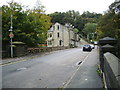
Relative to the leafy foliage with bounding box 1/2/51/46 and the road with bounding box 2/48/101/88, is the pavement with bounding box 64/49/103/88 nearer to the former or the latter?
the road with bounding box 2/48/101/88

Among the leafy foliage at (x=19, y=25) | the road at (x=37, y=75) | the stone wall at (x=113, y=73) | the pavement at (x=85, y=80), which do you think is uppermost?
the leafy foliage at (x=19, y=25)

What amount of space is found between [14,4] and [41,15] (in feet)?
44.6

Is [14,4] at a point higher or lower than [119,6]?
higher

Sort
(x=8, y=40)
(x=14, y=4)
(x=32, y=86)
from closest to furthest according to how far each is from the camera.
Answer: (x=32, y=86) < (x=8, y=40) < (x=14, y=4)

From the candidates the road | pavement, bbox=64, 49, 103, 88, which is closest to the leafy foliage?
the road

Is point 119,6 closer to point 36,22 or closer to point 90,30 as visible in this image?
point 36,22

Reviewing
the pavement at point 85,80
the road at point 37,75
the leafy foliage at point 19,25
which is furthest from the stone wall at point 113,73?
the leafy foliage at point 19,25

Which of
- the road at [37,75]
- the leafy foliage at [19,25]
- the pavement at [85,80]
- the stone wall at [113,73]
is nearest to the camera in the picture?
the stone wall at [113,73]

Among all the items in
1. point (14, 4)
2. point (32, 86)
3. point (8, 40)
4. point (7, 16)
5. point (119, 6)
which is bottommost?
point (32, 86)

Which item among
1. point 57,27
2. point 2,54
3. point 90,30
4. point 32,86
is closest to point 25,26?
point 2,54

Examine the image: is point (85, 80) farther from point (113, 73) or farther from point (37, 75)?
point (113, 73)

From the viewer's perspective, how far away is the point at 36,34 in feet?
70.8

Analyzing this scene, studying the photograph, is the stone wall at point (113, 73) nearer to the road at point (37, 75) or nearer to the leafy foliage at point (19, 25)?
the road at point (37, 75)

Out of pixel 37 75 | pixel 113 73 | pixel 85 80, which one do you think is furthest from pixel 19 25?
pixel 113 73
